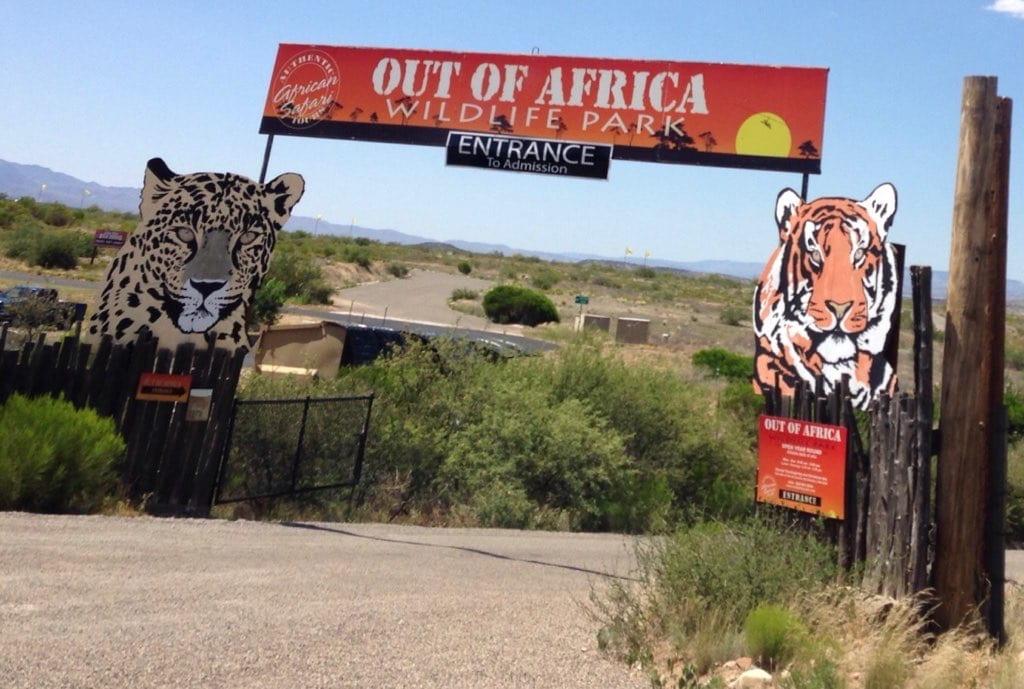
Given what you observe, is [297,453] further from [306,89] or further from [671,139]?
[306,89]

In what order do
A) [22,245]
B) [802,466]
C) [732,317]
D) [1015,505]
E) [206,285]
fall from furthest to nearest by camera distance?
[732,317], [22,245], [1015,505], [206,285], [802,466]

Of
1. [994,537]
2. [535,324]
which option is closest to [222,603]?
[994,537]

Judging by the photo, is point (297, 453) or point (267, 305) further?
point (267, 305)

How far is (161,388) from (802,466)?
306 inches

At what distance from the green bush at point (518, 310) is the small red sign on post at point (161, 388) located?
47.1m

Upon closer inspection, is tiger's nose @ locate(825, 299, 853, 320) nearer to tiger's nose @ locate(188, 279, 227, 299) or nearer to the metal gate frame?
the metal gate frame

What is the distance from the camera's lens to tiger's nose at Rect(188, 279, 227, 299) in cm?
1449

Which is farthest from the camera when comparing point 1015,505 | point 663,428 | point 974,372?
point 1015,505

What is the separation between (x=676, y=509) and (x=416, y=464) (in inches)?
183

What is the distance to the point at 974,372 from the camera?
847 centimetres

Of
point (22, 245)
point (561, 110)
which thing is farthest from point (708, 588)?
point (22, 245)

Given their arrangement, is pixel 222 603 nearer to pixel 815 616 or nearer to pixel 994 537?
pixel 815 616

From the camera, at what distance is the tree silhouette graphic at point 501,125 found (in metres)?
20.1

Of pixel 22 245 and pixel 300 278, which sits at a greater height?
pixel 22 245
